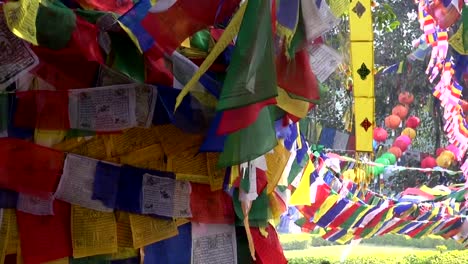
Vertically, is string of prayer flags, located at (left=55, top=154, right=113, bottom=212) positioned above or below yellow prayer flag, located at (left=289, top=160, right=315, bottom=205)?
above

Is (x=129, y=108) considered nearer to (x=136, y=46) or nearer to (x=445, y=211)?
(x=136, y=46)

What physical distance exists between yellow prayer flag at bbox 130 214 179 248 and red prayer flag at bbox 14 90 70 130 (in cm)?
27

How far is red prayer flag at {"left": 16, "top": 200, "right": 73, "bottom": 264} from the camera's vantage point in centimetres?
169

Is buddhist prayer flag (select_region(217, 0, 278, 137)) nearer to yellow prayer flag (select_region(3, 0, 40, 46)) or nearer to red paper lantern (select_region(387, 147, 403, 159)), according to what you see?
yellow prayer flag (select_region(3, 0, 40, 46))

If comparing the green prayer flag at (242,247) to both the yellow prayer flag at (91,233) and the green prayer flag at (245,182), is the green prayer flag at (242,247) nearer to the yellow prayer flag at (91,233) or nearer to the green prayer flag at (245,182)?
the green prayer flag at (245,182)

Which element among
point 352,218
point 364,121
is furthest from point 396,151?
point 364,121

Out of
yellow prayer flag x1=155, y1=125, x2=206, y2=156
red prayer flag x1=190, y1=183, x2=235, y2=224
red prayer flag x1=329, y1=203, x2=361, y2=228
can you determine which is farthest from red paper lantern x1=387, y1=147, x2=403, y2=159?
yellow prayer flag x1=155, y1=125, x2=206, y2=156

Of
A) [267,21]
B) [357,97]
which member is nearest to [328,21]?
[267,21]

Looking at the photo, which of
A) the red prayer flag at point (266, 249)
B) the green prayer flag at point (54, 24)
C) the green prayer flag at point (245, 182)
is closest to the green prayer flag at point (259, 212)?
the red prayer flag at point (266, 249)

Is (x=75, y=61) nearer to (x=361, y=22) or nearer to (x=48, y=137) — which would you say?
(x=48, y=137)

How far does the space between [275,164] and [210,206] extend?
0.22 m

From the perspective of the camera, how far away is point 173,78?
175cm

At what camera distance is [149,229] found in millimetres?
1813

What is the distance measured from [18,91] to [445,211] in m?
6.15
